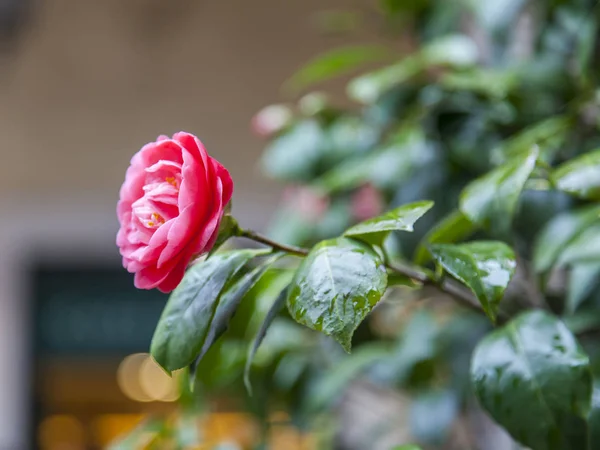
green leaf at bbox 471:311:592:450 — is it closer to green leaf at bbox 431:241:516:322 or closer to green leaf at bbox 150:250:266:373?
green leaf at bbox 431:241:516:322

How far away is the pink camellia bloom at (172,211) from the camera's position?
386 millimetres

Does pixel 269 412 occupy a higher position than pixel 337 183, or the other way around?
pixel 337 183

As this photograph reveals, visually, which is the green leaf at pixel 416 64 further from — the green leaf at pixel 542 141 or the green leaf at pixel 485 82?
the green leaf at pixel 542 141

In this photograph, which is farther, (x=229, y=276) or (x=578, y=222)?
(x=578, y=222)

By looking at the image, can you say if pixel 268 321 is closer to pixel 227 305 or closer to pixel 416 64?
pixel 227 305

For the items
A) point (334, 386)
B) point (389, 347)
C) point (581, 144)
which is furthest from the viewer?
point (389, 347)

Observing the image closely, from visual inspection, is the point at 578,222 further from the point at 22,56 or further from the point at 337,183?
the point at 22,56

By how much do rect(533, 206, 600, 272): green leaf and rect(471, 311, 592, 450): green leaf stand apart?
0.18 metres

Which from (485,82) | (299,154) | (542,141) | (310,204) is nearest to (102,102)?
(310,204)

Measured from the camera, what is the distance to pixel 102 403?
310cm

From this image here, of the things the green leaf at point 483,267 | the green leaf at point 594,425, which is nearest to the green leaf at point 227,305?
the green leaf at point 483,267

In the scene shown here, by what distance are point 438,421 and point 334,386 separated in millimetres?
127

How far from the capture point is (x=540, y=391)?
1.40 feet

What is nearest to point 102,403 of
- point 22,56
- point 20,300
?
point 20,300
